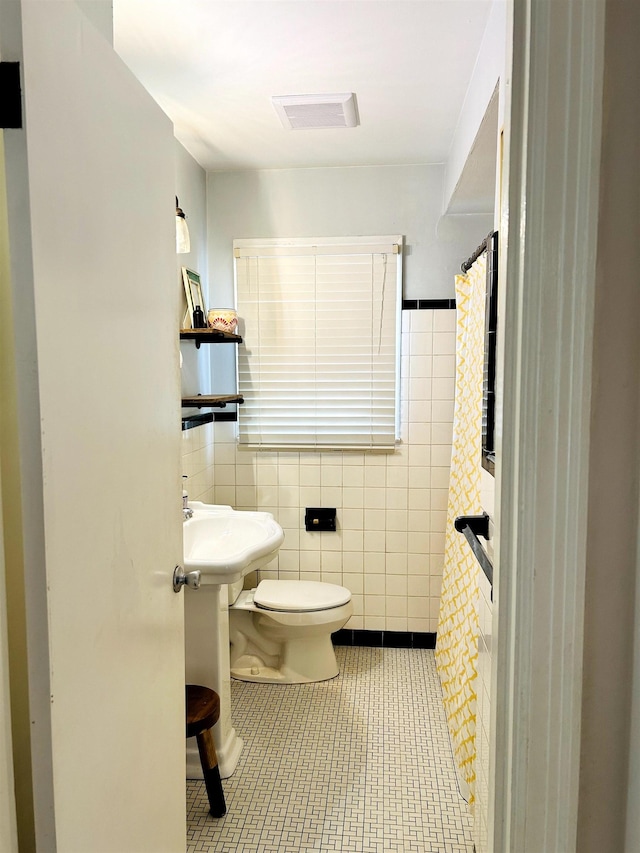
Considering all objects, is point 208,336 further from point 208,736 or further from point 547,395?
point 547,395

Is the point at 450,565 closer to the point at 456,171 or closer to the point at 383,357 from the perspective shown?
the point at 383,357

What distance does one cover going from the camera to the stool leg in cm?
196

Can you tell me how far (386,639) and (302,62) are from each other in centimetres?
269

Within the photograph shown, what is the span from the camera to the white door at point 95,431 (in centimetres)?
88

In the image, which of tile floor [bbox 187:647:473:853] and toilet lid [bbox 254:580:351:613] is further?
toilet lid [bbox 254:580:351:613]

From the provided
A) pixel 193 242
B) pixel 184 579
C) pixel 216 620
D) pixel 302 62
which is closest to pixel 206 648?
pixel 216 620

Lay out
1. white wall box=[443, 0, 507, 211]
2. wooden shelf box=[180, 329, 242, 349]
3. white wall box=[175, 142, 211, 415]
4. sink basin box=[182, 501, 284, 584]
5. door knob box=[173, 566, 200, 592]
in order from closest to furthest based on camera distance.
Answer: door knob box=[173, 566, 200, 592]
white wall box=[443, 0, 507, 211]
sink basin box=[182, 501, 284, 584]
wooden shelf box=[180, 329, 242, 349]
white wall box=[175, 142, 211, 415]

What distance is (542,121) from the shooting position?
A: 0.67 m

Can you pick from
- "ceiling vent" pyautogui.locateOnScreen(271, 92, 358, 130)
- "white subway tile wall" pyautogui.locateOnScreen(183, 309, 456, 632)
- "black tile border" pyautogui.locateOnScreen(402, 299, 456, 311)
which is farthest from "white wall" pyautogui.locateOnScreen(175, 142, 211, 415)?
"black tile border" pyautogui.locateOnScreen(402, 299, 456, 311)

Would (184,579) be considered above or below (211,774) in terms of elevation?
above

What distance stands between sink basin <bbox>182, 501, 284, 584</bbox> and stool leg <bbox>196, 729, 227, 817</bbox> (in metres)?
0.55

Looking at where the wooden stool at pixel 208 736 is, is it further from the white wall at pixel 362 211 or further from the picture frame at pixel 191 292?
the white wall at pixel 362 211

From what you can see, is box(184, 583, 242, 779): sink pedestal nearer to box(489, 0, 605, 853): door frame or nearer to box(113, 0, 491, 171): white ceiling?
box(489, 0, 605, 853): door frame

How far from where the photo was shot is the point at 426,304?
3127 mm
